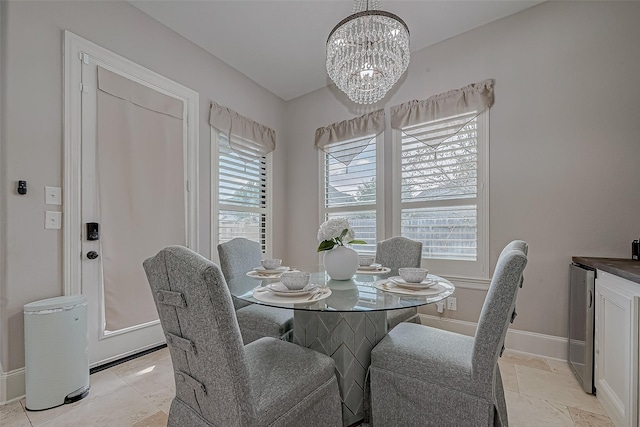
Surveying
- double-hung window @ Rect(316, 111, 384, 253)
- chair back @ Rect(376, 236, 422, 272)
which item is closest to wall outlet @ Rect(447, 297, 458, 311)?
chair back @ Rect(376, 236, 422, 272)

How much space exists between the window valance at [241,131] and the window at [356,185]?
2.39 feet

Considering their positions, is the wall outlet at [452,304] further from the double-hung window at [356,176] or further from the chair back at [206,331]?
the chair back at [206,331]

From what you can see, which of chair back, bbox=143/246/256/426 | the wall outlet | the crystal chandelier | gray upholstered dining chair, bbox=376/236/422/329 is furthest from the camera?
the wall outlet

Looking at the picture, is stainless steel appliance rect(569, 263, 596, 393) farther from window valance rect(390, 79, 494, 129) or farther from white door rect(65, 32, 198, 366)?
white door rect(65, 32, 198, 366)

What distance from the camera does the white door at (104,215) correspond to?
2.01m

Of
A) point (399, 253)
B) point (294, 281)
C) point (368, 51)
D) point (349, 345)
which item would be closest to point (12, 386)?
point (294, 281)

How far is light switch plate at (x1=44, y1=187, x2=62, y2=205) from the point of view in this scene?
1896 millimetres

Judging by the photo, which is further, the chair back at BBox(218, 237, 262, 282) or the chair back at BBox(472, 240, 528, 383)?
the chair back at BBox(218, 237, 262, 282)

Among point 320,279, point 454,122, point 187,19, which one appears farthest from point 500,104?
point 187,19

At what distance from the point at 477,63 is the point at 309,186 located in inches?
87.7

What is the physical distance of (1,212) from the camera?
1.74 meters

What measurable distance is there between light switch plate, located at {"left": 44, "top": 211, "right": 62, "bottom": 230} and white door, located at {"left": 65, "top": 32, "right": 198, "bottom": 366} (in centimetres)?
5

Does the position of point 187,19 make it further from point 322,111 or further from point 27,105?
point 322,111

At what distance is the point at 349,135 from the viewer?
3361 millimetres
